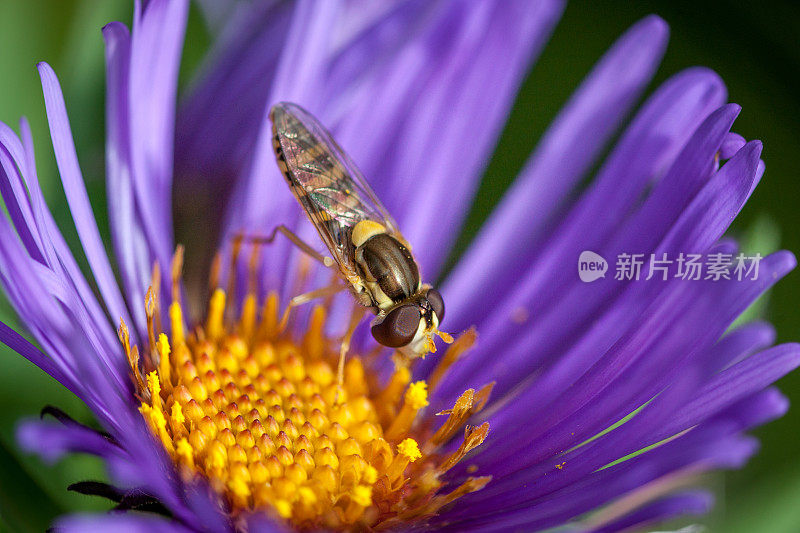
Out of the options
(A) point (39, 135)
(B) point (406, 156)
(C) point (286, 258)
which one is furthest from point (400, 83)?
(A) point (39, 135)

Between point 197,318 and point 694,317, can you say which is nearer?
point 694,317

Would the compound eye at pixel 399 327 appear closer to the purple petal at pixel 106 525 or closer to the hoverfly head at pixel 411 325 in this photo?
the hoverfly head at pixel 411 325

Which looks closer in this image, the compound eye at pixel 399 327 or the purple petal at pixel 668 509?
the purple petal at pixel 668 509

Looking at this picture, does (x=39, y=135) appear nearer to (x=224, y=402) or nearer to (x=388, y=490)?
(x=224, y=402)

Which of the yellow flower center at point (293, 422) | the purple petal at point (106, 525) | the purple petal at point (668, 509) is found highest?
the yellow flower center at point (293, 422)

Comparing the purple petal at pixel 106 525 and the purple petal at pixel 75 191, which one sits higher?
the purple petal at pixel 75 191

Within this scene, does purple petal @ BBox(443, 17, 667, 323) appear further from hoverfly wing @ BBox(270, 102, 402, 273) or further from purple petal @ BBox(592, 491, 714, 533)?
purple petal @ BBox(592, 491, 714, 533)

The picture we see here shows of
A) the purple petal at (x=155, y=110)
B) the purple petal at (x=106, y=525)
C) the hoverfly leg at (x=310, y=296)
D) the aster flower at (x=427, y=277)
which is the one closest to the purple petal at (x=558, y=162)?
the aster flower at (x=427, y=277)
